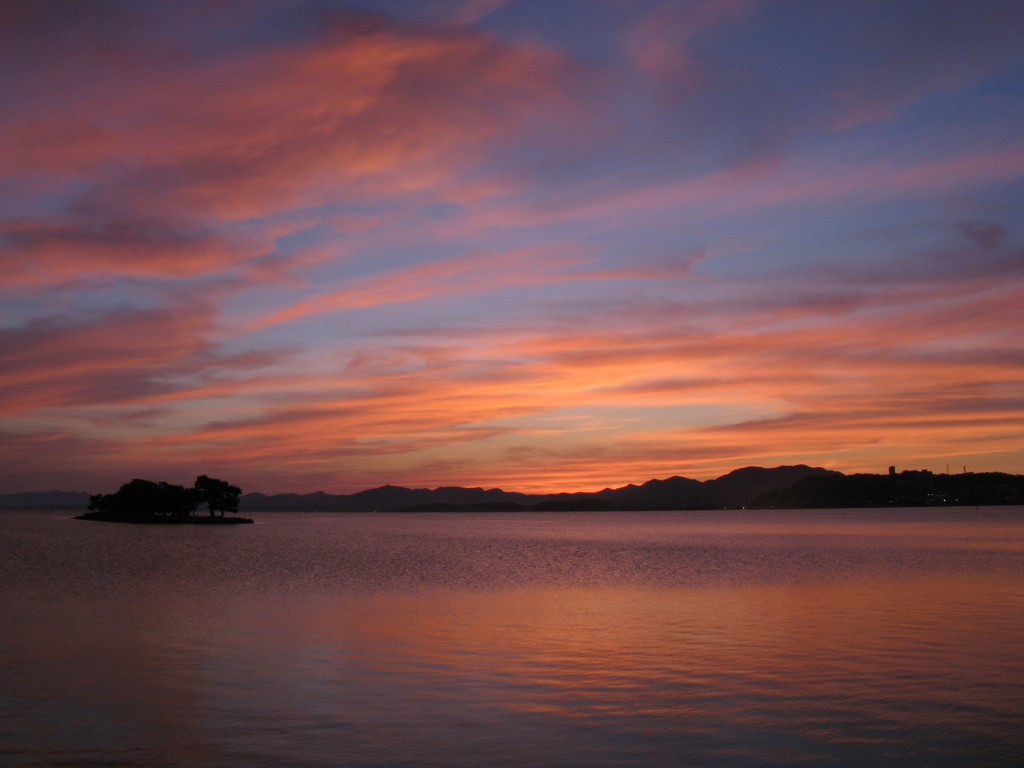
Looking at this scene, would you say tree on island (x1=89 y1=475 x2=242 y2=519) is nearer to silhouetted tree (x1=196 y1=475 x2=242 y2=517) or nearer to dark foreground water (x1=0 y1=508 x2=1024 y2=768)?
silhouetted tree (x1=196 y1=475 x2=242 y2=517)

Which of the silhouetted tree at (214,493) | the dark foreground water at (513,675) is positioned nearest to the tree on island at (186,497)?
the silhouetted tree at (214,493)

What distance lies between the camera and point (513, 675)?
23750mm

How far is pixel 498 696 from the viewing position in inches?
836

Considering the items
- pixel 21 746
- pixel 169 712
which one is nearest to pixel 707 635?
pixel 169 712

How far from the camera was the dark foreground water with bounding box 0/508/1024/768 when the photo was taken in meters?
17.0

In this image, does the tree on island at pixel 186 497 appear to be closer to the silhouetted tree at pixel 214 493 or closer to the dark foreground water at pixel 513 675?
the silhouetted tree at pixel 214 493

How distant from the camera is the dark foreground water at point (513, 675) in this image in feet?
55.8

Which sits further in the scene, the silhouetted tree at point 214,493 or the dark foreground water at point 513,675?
the silhouetted tree at point 214,493

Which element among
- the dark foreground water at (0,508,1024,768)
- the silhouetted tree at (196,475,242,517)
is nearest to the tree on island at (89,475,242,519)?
the silhouetted tree at (196,475,242,517)

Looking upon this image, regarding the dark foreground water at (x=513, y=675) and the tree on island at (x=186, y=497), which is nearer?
the dark foreground water at (x=513, y=675)

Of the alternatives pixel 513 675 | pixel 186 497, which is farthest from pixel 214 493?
pixel 513 675

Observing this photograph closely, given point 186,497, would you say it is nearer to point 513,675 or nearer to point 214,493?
point 214,493

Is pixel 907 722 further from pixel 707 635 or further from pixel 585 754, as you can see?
pixel 707 635

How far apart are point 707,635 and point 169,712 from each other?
19.4 m
